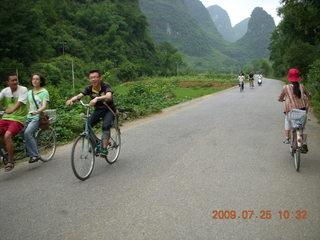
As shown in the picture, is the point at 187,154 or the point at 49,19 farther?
the point at 49,19

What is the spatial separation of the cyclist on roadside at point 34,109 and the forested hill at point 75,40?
121 ft

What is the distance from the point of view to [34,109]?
564cm

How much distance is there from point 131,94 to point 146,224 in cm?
1281

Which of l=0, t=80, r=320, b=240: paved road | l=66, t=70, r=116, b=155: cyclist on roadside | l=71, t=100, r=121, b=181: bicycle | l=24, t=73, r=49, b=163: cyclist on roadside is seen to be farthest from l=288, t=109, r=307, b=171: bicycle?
l=24, t=73, r=49, b=163: cyclist on roadside

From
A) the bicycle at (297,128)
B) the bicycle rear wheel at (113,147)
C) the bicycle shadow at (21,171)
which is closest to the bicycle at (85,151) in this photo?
the bicycle rear wheel at (113,147)

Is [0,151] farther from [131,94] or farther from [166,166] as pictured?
[131,94]

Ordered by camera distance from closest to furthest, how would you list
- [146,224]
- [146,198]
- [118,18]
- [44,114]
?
[146,224] < [146,198] < [44,114] < [118,18]

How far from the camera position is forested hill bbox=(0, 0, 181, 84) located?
4519 cm

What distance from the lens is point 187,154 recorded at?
6.34 meters

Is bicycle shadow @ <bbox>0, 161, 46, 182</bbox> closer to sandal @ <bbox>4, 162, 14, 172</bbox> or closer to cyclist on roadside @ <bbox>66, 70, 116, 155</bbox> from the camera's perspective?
sandal @ <bbox>4, 162, 14, 172</bbox>

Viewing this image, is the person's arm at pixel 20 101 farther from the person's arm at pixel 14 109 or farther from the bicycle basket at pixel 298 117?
the bicycle basket at pixel 298 117

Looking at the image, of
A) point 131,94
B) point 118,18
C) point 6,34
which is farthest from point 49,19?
point 131,94
